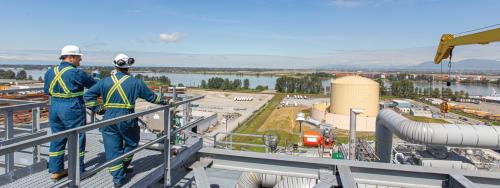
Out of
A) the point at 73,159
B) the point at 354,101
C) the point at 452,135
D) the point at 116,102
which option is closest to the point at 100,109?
the point at 116,102

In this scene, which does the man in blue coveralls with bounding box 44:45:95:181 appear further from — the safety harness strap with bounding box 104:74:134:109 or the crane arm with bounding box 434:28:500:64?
the crane arm with bounding box 434:28:500:64

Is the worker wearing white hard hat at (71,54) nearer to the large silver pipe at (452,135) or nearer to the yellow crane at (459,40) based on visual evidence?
the large silver pipe at (452,135)

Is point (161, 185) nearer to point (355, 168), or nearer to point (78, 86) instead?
point (78, 86)

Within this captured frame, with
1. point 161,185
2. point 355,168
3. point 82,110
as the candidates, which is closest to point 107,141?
point 82,110

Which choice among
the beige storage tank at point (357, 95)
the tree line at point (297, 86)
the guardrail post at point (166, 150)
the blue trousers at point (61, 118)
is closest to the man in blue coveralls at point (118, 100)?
the blue trousers at point (61, 118)

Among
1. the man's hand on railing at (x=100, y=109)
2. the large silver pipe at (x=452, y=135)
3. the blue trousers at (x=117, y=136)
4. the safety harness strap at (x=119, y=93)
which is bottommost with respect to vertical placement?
the large silver pipe at (x=452, y=135)

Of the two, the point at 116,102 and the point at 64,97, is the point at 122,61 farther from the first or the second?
the point at 64,97
